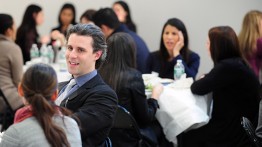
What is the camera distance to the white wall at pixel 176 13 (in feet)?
20.0

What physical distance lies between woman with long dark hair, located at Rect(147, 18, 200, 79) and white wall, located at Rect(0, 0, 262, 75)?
5.72 feet

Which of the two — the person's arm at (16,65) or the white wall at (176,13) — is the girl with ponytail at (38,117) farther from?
the white wall at (176,13)

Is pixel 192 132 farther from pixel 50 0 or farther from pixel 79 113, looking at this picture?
pixel 50 0

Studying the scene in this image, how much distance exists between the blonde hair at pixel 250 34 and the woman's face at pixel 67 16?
107 inches

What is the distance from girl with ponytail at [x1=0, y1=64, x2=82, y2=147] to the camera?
1727 millimetres

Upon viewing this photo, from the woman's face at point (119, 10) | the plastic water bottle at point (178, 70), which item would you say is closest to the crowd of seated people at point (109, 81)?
the woman's face at point (119, 10)

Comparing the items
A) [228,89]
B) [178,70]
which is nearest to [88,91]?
[228,89]

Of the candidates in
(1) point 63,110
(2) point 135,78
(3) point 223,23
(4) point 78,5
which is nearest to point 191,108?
(2) point 135,78

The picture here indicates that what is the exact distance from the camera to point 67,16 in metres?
6.35

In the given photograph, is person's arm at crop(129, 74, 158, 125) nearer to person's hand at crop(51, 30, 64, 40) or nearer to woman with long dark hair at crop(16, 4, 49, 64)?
woman with long dark hair at crop(16, 4, 49, 64)

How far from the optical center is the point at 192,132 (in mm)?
3789

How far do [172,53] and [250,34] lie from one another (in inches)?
29.1

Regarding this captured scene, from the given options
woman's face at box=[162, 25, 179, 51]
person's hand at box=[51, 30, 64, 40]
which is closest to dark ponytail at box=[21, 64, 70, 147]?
woman's face at box=[162, 25, 179, 51]

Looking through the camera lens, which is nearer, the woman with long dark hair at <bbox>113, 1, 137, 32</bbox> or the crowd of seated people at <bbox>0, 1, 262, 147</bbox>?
the crowd of seated people at <bbox>0, 1, 262, 147</bbox>
